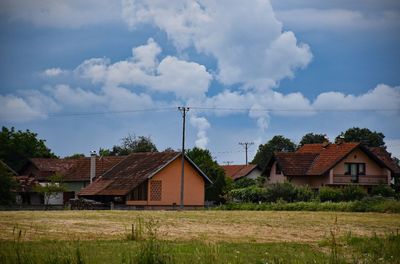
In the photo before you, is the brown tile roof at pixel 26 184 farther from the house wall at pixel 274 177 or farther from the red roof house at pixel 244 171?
the red roof house at pixel 244 171

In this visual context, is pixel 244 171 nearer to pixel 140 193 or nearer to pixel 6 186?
pixel 140 193

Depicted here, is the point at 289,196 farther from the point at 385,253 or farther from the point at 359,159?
the point at 385,253

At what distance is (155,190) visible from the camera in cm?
6669

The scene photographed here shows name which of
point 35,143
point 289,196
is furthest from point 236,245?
point 35,143

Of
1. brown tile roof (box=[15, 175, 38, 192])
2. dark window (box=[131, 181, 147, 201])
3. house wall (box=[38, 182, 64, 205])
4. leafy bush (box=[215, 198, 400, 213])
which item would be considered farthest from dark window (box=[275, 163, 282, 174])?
brown tile roof (box=[15, 175, 38, 192])

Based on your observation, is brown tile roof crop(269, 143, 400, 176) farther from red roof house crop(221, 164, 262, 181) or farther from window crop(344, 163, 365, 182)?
red roof house crop(221, 164, 262, 181)

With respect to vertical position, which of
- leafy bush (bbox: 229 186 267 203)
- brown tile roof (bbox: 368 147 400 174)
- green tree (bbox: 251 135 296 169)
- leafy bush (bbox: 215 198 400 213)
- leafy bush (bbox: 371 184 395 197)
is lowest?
leafy bush (bbox: 215 198 400 213)

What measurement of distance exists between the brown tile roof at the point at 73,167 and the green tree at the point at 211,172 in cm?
890

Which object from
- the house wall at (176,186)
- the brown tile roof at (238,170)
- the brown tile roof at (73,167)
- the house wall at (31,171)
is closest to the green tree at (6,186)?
the house wall at (176,186)

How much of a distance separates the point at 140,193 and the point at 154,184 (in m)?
1.77

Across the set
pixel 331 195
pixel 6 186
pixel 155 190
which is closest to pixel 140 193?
pixel 155 190

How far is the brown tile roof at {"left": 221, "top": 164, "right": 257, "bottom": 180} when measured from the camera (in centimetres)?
10251

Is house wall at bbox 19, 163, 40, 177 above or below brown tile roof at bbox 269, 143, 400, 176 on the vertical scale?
below

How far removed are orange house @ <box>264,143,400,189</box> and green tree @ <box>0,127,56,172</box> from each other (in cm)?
4288
